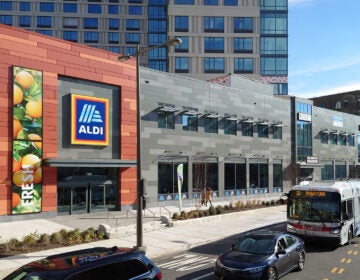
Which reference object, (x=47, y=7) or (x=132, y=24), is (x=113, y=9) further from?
(x=47, y=7)

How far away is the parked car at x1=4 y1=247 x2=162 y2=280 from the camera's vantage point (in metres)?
8.05

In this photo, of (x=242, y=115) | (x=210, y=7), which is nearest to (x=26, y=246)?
(x=242, y=115)

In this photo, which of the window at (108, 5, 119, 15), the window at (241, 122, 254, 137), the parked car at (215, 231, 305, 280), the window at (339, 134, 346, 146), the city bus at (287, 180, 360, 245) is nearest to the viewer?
the parked car at (215, 231, 305, 280)

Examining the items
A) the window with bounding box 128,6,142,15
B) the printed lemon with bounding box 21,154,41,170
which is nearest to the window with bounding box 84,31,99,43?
the window with bounding box 128,6,142,15

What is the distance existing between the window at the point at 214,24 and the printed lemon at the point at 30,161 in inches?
1975

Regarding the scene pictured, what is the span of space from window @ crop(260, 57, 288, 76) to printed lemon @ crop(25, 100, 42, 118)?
5234 centimetres

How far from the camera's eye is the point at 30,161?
27.3 meters

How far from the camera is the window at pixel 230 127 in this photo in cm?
4322

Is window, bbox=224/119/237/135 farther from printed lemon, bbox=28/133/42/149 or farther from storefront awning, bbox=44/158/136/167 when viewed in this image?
printed lemon, bbox=28/133/42/149

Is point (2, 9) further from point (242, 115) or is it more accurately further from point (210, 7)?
point (242, 115)

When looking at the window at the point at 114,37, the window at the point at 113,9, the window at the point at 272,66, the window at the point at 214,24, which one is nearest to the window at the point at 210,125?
the window at the point at 214,24

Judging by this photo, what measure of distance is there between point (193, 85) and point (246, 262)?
92.7 feet

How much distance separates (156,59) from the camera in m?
88.6

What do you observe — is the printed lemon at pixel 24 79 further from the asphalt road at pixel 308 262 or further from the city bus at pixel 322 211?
the city bus at pixel 322 211
